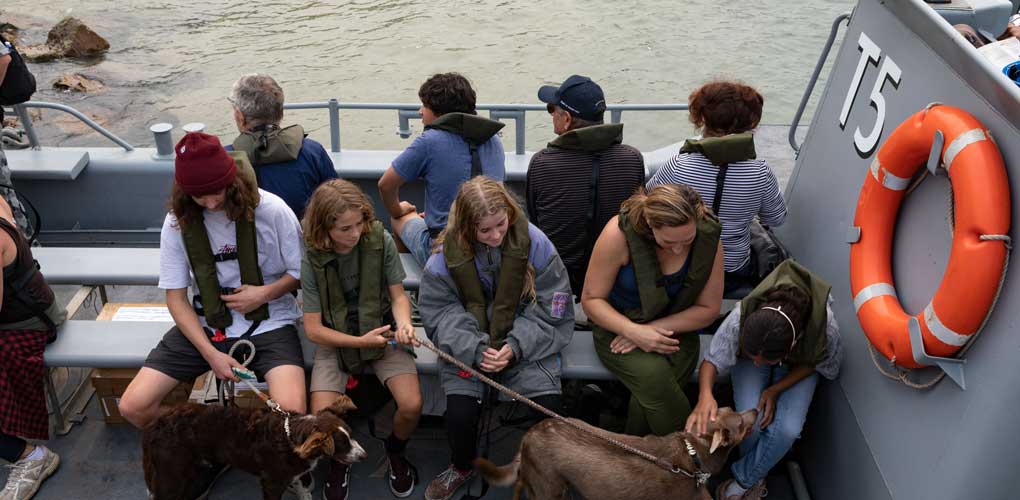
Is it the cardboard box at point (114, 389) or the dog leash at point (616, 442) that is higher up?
the dog leash at point (616, 442)

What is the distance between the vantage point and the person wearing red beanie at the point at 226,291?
324cm

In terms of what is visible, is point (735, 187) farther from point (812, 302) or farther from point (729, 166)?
point (812, 302)

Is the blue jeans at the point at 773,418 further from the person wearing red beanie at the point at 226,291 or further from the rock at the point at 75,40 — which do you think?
the rock at the point at 75,40

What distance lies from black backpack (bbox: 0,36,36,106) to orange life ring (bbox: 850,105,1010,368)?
396 centimetres

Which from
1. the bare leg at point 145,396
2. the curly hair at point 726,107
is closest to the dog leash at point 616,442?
the bare leg at point 145,396

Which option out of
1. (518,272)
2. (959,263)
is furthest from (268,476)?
(959,263)

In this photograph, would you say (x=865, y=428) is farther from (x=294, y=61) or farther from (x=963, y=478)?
(x=294, y=61)

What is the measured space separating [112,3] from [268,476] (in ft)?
42.8

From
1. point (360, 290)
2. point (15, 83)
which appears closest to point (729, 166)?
point (360, 290)

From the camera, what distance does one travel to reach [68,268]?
4012mm

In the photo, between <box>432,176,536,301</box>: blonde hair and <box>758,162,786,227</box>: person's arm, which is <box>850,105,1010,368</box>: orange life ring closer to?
<box>758,162,786,227</box>: person's arm

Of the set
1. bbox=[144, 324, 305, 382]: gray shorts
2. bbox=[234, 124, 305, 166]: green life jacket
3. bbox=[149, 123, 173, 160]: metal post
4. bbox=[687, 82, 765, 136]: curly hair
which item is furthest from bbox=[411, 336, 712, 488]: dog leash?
bbox=[149, 123, 173, 160]: metal post

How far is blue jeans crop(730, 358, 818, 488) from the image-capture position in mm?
3195

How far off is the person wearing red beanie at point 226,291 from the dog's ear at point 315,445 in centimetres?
33
